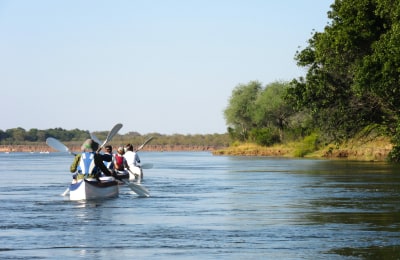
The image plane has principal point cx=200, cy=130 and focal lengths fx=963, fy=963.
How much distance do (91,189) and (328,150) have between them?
5919 centimetres

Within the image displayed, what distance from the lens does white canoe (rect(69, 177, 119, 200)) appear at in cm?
2892

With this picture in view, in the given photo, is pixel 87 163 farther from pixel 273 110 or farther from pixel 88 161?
pixel 273 110

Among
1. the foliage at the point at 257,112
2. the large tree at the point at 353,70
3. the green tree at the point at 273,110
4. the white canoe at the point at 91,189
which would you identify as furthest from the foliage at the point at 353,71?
the green tree at the point at 273,110

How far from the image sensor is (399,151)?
51844mm

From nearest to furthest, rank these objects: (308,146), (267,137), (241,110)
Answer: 1. (308,146)
2. (267,137)
3. (241,110)

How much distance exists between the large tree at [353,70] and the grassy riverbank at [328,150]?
442cm

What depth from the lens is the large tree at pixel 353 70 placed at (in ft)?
153

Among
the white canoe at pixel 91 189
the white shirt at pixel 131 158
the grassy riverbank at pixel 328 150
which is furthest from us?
the grassy riverbank at pixel 328 150

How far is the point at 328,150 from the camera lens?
86.5 m

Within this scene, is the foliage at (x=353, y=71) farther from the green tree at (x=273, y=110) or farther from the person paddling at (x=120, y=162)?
the green tree at (x=273, y=110)

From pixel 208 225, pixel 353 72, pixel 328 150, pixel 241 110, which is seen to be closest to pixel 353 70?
pixel 353 72

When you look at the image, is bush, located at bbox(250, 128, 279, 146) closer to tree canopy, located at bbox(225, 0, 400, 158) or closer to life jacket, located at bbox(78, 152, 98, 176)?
tree canopy, located at bbox(225, 0, 400, 158)

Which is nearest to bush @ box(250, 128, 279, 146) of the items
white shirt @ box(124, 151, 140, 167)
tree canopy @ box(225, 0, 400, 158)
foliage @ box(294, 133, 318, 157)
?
foliage @ box(294, 133, 318, 157)

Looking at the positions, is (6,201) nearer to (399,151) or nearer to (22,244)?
(22,244)
